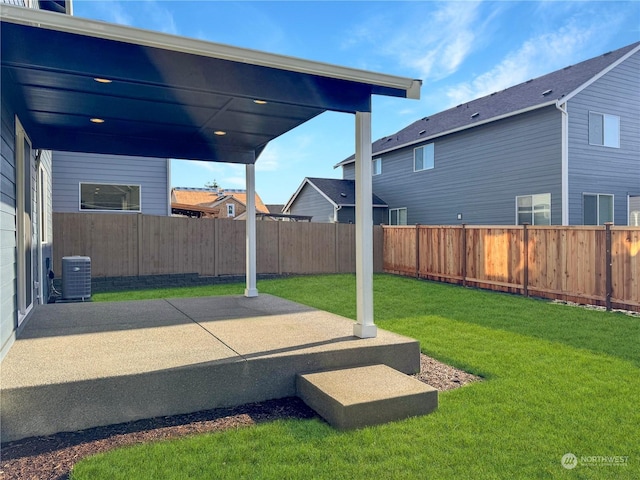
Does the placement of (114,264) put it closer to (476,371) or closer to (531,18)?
(476,371)

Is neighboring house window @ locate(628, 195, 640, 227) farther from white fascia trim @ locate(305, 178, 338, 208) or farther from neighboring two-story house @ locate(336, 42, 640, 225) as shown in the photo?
white fascia trim @ locate(305, 178, 338, 208)

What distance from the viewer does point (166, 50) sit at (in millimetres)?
3537

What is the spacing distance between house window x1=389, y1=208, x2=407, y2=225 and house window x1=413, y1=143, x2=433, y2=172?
1.89 metres

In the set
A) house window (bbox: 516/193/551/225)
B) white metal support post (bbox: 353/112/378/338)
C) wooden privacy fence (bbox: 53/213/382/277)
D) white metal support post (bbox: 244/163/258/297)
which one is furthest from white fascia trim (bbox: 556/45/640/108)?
white metal support post (bbox: 353/112/378/338)

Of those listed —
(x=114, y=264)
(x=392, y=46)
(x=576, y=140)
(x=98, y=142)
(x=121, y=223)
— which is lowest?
(x=114, y=264)

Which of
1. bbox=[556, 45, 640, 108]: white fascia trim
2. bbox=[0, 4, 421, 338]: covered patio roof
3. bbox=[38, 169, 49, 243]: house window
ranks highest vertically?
bbox=[556, 45, 640, 108]: white fascia trim

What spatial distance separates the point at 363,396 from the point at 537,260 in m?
7.21

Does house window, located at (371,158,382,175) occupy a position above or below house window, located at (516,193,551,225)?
above

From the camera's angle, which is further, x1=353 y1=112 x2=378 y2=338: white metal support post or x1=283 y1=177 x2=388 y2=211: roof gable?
x1=283 y1=177 x2=388 y2=211: roof gable

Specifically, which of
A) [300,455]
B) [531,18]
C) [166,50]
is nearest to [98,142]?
[166,50]

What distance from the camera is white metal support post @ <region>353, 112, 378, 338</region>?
4.34m

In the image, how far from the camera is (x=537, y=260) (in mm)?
9023

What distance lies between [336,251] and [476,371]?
9.85 m

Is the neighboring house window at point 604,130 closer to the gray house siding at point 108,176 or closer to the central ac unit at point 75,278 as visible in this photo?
the gray house siding at point 108,176
